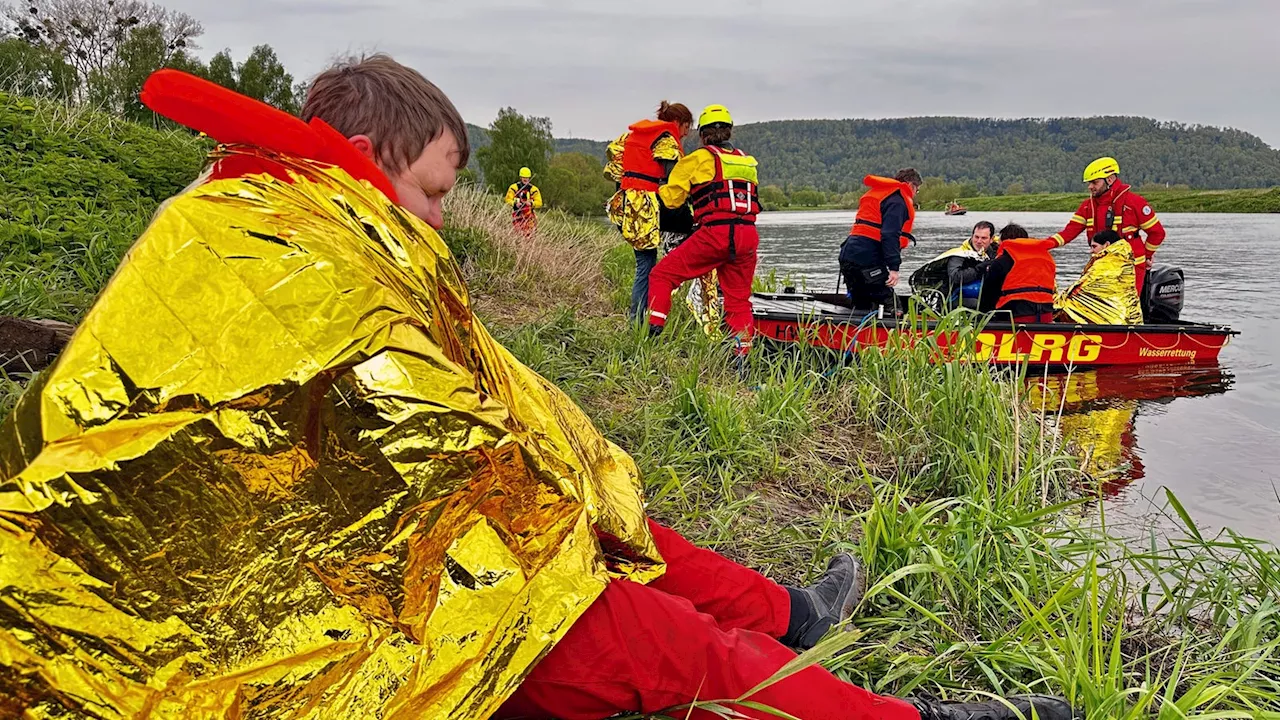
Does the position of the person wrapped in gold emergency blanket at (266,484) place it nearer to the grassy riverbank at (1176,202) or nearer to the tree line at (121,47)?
the tree line at (121,47)

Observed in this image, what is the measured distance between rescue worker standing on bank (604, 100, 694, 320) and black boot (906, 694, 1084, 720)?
4.74 m

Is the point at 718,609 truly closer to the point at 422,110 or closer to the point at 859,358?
the point at 422,110

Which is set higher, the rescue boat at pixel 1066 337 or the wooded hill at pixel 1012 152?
the wooded hill at pixel 1012 152

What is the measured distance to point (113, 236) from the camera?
14.3ft

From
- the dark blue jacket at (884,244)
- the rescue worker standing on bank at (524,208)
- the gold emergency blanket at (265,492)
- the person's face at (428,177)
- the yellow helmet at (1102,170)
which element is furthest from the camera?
the yellow helmet at (1102,170)

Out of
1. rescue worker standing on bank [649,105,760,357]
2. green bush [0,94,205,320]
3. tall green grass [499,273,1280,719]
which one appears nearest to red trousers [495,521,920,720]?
tall green grass [499,273,1280,719]

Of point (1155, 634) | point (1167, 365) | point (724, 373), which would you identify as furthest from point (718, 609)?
point (1167, 365)

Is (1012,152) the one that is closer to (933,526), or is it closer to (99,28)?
(99,28)

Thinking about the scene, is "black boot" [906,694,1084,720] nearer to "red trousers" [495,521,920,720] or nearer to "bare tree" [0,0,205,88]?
"red trousers" [495,521,920,720]

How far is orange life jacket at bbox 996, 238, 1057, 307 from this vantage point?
296 inches

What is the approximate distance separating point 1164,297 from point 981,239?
2.10 m

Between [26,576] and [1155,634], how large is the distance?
2878mm

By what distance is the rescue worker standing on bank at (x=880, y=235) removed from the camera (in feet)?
24.3

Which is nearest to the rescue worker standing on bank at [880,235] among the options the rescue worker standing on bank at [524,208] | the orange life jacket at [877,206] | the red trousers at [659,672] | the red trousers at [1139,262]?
the orange life jacket at [877,206]
